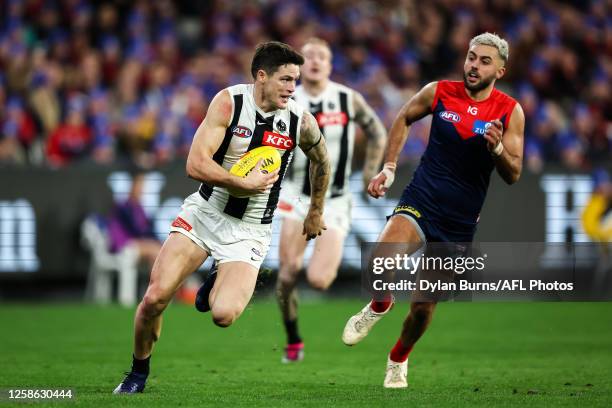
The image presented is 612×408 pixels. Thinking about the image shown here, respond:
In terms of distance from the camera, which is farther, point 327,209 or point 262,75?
point 327,209

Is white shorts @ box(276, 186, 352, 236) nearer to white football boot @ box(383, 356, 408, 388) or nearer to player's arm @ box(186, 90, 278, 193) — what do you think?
white football boot @ box(383, 356, 408, 388)

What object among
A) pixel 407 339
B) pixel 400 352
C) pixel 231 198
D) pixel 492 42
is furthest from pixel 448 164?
pixel 231 198

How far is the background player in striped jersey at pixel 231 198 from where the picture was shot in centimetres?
820

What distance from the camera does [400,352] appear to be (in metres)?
9.05

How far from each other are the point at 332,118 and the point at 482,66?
2.97 meters

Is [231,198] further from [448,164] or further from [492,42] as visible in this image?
[492,42]

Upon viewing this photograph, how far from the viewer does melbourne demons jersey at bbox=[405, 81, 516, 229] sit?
8.88 meters

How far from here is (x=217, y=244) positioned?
855 centimetres

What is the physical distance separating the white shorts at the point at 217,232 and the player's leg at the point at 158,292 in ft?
0.26

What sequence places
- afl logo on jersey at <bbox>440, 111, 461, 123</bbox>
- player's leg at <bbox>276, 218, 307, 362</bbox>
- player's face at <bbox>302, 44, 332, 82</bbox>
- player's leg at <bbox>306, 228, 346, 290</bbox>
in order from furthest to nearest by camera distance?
player's face at <bbox>302, 44, 332, 82</bbox>
player's leg at <bbox>276, 218, 307, 362</bbox>
player's leg at <bbox>306, 228, 346, 290</bbox>
afl logo on jersey at <bbox>440, 111, 461, 123</bbox>

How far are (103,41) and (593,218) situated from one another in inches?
375

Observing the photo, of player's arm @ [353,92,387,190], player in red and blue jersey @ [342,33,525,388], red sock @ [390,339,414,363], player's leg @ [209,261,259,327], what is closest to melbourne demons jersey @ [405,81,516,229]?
player in red and blue jersey @ [342,33,525,388]

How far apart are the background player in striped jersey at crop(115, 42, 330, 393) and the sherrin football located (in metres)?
0.07

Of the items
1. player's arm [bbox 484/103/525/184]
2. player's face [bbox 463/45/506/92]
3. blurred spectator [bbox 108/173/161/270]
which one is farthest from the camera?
blurred spectator [bbox 108/173/161/270]
